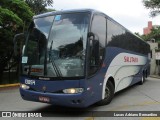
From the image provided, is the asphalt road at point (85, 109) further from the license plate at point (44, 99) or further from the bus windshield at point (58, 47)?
the bus windshield at point (58, 47)

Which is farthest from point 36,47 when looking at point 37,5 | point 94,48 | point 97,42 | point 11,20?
point 37,5

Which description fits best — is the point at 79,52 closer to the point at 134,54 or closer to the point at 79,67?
the point at 79,67

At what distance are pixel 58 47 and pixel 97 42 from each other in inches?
53.0

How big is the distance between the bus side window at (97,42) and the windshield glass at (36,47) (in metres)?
1.37

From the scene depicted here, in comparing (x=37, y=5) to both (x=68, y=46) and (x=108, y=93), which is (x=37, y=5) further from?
(x=68, y=46)

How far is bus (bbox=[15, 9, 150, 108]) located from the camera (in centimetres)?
888

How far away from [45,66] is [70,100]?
48.9 inches

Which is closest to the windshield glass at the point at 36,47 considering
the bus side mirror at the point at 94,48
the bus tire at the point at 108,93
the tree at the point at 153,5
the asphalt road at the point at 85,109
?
the bus side mirror at the point at 94,48

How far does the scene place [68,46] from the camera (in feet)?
30.1

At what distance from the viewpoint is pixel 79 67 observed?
8914 millimetres

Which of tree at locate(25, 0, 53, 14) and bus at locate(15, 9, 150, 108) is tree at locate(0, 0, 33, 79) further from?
bus at locate(15, 9, 150, 108)

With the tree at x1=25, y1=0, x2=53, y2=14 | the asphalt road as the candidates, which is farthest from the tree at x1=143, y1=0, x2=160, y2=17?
the asphalt road

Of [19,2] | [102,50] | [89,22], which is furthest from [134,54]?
[19,2]

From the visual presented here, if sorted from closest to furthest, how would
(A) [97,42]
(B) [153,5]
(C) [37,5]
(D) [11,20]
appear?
1. (A) [97,42]
2. (D) [11,20]
3. (C) [37,5]
4. (B) [153,5]
